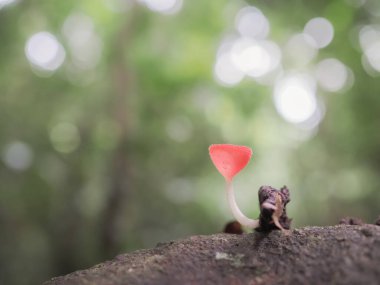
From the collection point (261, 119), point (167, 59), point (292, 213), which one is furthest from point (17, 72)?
point (292, 213)

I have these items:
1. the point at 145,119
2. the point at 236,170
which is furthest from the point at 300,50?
the point at 236,170

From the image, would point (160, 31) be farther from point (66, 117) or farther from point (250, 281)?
point (250, 281)

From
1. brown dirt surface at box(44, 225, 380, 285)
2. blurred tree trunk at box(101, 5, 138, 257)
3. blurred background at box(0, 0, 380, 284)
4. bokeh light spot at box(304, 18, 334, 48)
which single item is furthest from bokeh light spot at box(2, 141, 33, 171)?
brown dirt surface at box(44, 225, 380, 285)

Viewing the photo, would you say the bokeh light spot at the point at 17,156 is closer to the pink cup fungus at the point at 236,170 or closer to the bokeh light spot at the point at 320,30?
the bokeh light spot at the point at 320,30

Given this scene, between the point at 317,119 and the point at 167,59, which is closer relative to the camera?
the point at 167,59

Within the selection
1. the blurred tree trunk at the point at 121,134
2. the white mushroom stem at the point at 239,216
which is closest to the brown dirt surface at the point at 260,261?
the white mushroom stem at the point at 239,216

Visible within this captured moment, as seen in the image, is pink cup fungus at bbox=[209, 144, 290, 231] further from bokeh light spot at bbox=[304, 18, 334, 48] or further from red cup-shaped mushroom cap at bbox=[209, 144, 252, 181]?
bokeh light spot at bbox=[304, 18, 334, 48]

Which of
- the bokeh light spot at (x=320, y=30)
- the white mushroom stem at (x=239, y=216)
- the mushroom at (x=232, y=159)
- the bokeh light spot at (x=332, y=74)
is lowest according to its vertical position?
the white mushroom stem at (x=239, y=216)
